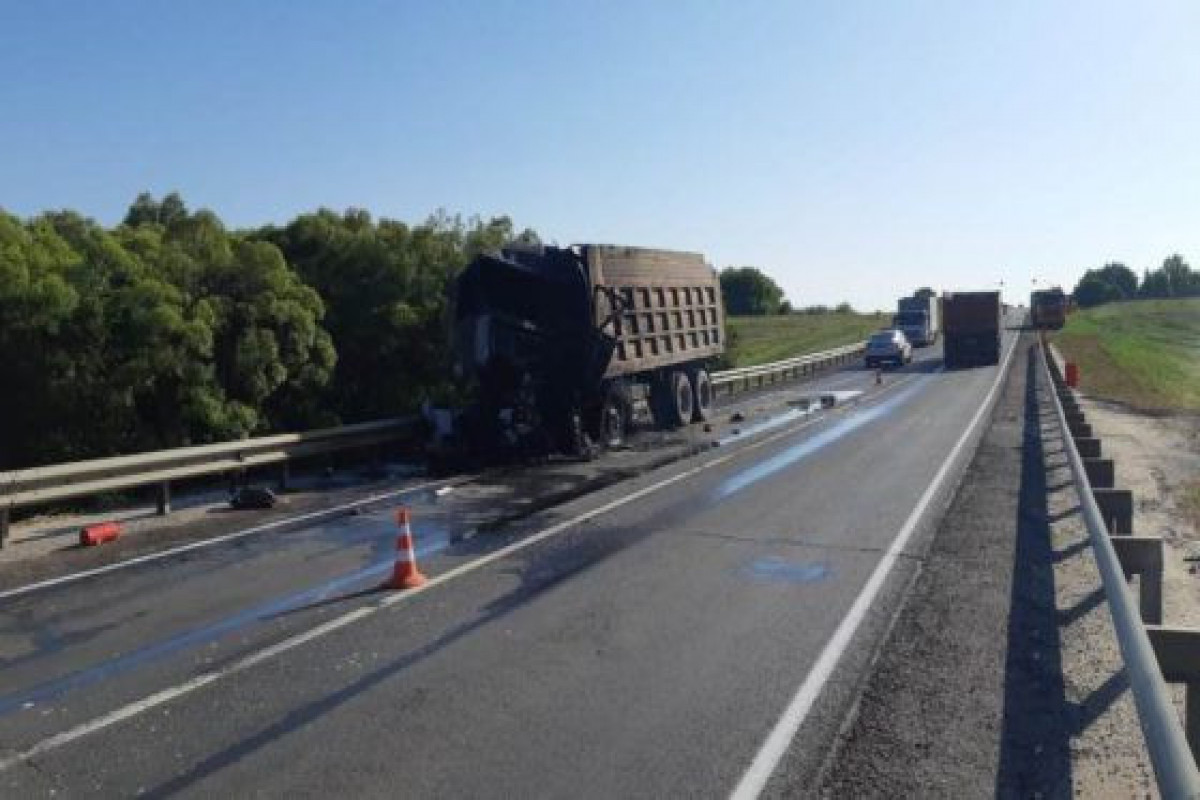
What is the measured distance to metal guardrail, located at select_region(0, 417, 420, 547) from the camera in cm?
1082

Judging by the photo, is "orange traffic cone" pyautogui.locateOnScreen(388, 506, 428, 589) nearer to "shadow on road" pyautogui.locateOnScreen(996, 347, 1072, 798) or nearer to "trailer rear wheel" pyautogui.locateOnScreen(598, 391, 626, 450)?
"shadow on road" pyautogui.locateOnScreen(996, 347, 1072, 798)

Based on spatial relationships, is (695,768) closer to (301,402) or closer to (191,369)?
(191,369)

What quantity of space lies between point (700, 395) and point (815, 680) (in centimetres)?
1757

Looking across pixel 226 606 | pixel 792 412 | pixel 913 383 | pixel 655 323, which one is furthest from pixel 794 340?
pixel 226 606

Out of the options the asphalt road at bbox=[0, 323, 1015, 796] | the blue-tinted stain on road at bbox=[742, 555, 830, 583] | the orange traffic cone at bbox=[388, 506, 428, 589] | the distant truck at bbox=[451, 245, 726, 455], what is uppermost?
the distant truck at bbox=[451, 245, 726, 455]

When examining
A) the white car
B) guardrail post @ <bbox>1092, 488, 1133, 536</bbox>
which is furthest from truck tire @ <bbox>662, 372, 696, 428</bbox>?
the white car

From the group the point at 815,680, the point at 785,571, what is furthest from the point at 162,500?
the point at 815,680

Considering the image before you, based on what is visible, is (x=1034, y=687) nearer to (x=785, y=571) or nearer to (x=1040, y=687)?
(x=1040, y=687)

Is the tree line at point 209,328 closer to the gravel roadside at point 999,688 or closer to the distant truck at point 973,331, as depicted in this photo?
the gravel roadside at point 999,688

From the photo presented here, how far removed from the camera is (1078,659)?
6.82 m

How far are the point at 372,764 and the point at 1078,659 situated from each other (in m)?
4.54

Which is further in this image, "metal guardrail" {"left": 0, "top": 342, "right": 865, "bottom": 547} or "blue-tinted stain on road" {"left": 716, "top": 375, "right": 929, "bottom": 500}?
"blue-tinted stain on road" {"left": 716, "top": 375, "right": 929, "bottom": 500}

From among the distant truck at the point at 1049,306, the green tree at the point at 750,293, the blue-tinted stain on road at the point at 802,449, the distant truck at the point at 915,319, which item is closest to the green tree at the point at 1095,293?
the green tree at the point at 750,293

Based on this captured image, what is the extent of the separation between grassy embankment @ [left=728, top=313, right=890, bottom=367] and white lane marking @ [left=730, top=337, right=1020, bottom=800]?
41.1 m
